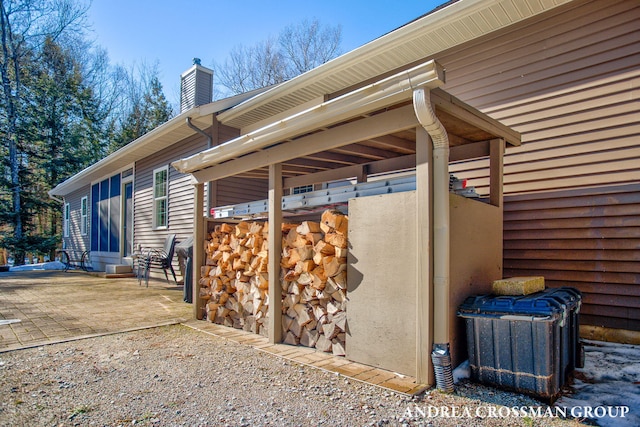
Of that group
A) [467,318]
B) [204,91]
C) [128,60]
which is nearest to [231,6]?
[204,91]

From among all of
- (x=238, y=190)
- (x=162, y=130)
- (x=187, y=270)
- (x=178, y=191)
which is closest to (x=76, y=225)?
(x=178, y=191)

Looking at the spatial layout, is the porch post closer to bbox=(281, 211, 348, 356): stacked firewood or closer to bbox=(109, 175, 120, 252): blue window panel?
bbox=(281, 211, 348, 356): stacked firewood

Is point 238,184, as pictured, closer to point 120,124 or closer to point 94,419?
point 94,419

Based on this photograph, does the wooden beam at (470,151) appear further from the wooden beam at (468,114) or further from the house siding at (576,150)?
the house siding at (576,150)

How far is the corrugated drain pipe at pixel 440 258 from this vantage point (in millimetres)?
2600

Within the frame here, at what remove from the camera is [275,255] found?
12.8 feet

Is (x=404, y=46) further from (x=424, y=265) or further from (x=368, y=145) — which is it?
(x=424, y=265)

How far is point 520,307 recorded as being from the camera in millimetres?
2576

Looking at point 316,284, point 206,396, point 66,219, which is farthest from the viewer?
point 66,219

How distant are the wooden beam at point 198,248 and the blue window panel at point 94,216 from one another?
1076cm

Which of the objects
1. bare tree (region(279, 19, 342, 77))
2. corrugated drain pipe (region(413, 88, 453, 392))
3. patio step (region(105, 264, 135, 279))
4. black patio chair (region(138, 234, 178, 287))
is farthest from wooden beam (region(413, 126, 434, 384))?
bare tree (region(279, 19, 342, 77))

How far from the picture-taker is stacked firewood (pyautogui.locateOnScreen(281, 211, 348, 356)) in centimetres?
341

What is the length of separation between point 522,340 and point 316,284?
1658 mm

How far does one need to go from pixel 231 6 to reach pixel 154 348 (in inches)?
417
